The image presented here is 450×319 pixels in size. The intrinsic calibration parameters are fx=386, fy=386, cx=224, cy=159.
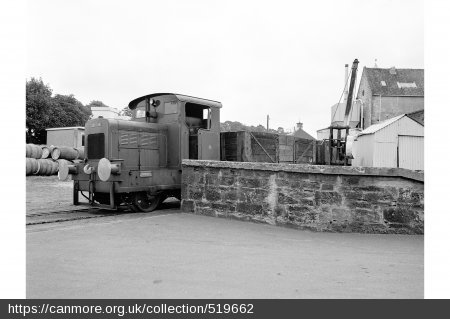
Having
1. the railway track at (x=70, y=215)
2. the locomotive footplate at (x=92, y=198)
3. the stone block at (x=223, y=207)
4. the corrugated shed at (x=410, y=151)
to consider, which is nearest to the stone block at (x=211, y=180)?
the stone block at (x=223, y=207)

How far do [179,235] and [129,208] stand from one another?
4.03 meters

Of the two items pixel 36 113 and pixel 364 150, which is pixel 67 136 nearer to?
pixel 36 113

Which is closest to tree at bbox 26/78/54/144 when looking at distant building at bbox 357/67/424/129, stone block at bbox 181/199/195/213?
distant building at bbox 357/67/424/129

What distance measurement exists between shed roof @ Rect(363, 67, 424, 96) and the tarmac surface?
3559cm

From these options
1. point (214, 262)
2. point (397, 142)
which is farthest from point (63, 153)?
point (397, 142)

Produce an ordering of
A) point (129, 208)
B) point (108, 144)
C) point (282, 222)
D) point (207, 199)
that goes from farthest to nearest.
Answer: point (129, 208)
point (108, 144)
point (207, 199)
point (282, 222)

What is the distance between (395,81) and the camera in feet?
131

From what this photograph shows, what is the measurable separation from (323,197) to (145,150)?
481cm

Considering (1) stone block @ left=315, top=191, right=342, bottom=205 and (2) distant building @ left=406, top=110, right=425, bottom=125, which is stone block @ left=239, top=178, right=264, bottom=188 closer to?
(1) stone block @ left=315, top=191, right=342, bottom=205

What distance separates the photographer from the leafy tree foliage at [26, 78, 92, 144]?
35812mm

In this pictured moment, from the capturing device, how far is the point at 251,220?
7.61 m

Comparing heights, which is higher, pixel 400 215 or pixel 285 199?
pixel 285 199
